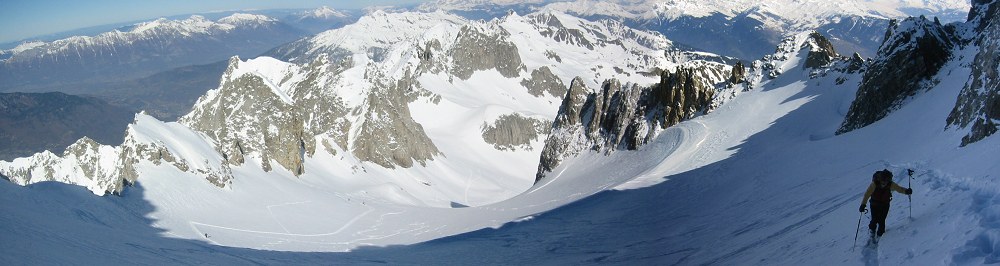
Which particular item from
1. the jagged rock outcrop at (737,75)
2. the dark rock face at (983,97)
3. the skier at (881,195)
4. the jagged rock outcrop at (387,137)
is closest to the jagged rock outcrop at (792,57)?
the jagged rock outcrop at (737,75)

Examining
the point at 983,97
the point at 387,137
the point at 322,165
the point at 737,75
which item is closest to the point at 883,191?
the point at 983,97

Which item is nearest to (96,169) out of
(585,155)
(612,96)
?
(585,155)

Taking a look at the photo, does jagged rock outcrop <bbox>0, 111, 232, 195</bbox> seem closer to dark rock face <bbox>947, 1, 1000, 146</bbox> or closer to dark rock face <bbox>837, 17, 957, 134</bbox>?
dark rock face <bbox>947, 1, 1000, 146</bbox>

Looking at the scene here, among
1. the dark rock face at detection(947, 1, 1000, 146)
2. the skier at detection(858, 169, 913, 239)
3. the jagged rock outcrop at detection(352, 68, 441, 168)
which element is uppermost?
the jagged rock outcrop at detection(352, 68, 441, 168)

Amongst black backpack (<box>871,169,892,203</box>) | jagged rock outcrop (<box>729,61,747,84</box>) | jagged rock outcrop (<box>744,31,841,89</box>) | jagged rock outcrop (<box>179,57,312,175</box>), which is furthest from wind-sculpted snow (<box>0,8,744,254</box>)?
black backpack (<box>871,169,892,203</box>)

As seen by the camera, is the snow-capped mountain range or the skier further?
the snow-capped mountain range
